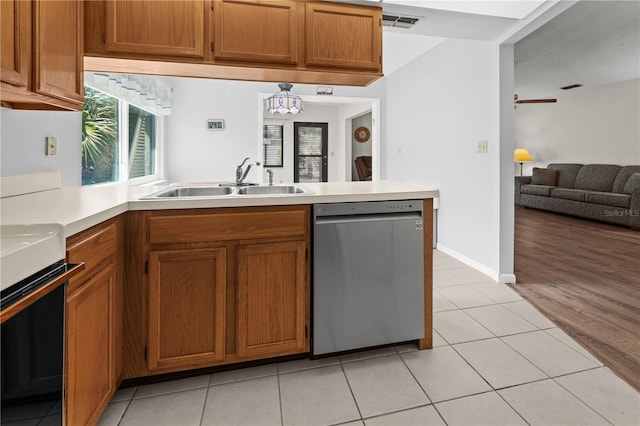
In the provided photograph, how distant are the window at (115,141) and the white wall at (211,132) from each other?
416 millimetres

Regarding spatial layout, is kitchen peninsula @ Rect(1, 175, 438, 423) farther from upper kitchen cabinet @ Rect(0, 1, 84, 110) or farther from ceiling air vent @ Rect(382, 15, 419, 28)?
ceiling air vent @ Rect(382, 15, 419, 28)

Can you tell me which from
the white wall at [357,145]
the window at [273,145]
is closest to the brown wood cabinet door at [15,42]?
the window at [273,145]

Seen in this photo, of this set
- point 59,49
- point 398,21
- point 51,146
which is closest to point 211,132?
point 398,21

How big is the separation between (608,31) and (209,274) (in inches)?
201

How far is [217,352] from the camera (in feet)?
5.58

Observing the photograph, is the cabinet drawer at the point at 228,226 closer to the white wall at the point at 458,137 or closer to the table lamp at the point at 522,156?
the white wall at the point at 458,137

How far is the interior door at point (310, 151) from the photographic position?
9008 millimetres

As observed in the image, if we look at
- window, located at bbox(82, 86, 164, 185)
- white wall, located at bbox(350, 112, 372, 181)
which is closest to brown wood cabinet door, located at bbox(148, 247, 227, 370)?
window, located at bbox(82, 86, 164, 185)

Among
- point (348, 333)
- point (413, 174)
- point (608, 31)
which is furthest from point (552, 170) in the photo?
point (348, 333)

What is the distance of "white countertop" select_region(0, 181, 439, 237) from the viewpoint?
1.13 meters

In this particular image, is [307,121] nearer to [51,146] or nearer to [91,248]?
[51,146]

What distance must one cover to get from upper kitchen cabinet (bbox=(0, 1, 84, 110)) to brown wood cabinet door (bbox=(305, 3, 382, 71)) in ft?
3.95

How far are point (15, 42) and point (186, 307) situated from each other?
1.17 metres

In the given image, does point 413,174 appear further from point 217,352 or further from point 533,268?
point 217,352
